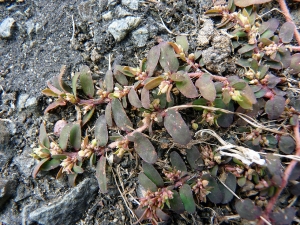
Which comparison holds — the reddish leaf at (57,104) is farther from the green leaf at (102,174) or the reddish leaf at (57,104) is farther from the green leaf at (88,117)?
the green leaf at (102,174)

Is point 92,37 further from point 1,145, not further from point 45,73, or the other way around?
point 1,145

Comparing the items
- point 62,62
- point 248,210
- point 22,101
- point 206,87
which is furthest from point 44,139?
point 248,210

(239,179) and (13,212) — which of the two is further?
(13,212)

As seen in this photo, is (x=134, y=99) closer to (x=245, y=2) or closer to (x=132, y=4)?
(x=132, y=4)

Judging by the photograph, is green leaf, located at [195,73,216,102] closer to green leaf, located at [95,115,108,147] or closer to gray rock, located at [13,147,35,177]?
green leaf, located at [95,115,108,147]

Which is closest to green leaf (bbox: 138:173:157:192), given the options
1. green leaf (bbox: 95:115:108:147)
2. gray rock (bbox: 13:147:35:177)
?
green leaf (bbox: 95:115:108:147)

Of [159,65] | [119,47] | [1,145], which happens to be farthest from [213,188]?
[1,145]
